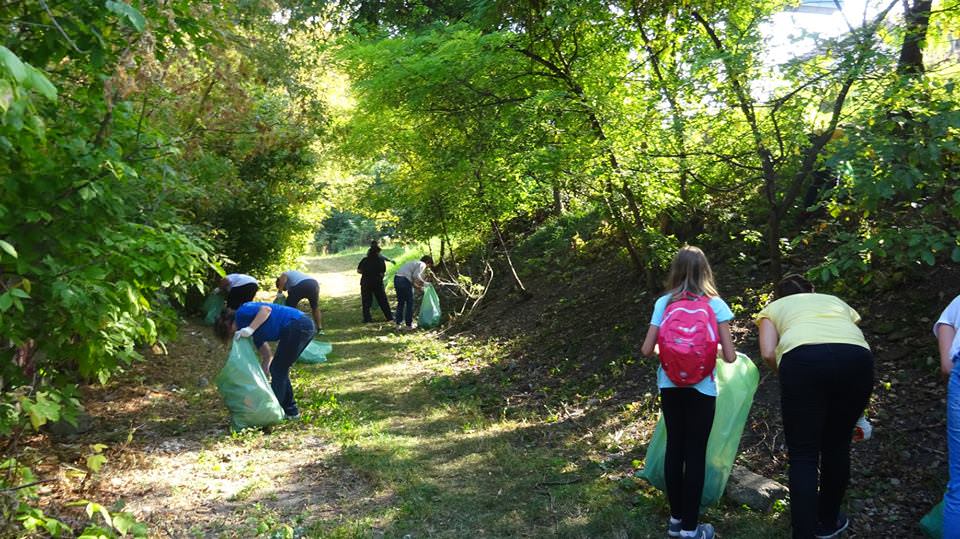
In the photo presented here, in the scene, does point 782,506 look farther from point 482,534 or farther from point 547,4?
point 547,4

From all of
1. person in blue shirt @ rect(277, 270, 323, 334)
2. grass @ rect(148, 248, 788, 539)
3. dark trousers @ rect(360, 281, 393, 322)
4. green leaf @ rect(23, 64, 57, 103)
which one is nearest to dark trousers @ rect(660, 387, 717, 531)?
grass @ rect(148, 248, 788, 539)

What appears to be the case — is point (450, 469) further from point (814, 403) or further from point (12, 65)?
point (12, 65)

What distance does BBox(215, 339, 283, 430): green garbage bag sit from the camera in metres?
5.76

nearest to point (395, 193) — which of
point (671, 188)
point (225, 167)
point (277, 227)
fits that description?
point (277, 227)

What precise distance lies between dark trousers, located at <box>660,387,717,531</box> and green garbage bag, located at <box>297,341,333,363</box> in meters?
6.53

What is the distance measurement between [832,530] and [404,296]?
957 centimetres

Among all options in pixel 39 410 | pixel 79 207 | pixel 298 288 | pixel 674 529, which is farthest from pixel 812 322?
pixel 298 288

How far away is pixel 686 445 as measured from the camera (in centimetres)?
361

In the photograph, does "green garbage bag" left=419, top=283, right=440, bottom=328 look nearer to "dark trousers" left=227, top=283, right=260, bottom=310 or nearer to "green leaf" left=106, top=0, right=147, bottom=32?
"dark trousers" left=227, top=283, right=260, bottom=310

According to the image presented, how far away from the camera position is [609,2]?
22.2 feet

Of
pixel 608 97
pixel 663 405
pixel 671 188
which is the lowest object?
pixel 663 405

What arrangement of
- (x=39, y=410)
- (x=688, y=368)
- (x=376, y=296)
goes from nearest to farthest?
(x=39, y=410) < (x=688, y=368) < (x=376, y=296)

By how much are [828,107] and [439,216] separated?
31.4 ft

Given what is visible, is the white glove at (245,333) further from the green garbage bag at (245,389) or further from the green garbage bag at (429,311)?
the green garbage bag at (429,311)
